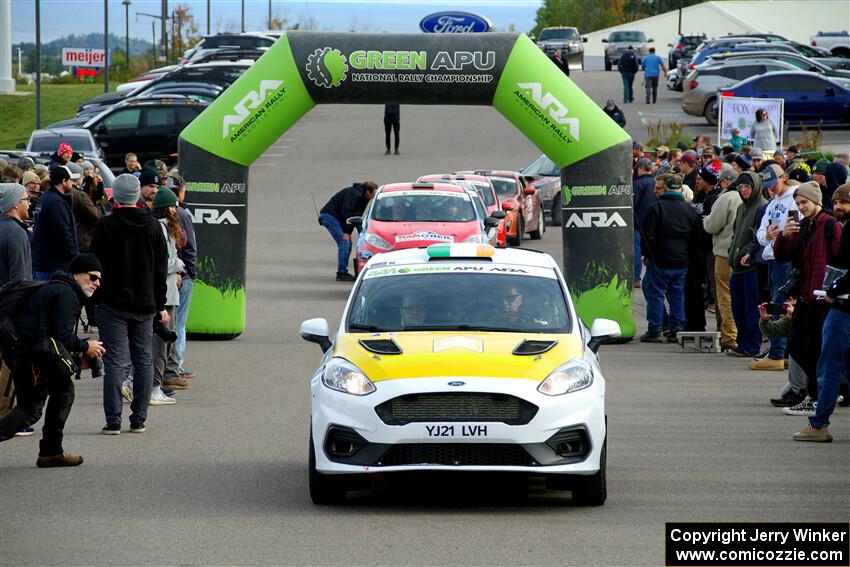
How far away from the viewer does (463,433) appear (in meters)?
8.97

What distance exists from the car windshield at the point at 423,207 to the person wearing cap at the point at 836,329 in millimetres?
11524

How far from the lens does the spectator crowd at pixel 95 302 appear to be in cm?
1030

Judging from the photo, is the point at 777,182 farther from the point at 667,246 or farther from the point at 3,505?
the point at 3,505

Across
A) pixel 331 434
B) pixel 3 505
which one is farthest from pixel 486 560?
pixel 3 505

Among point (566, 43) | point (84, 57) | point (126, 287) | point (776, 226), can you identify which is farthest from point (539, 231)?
point (84, 57)

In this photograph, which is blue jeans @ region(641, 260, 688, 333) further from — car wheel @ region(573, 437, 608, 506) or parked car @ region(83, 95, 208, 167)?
parked car @ region(83, 95, 208, 167)

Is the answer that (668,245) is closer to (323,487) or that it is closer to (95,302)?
(95,302)

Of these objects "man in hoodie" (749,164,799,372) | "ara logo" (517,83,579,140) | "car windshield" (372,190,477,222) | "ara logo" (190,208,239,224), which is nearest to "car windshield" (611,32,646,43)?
"car windshield" (372,190,477,222)

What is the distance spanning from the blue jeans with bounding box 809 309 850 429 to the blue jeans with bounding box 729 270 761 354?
15.5 feet

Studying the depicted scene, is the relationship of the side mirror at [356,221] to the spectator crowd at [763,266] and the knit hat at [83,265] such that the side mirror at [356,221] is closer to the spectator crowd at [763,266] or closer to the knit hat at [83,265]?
the spectator crowd at [763,266]

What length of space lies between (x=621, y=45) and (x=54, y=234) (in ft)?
200

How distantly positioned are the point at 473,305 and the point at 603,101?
4708 centimetres

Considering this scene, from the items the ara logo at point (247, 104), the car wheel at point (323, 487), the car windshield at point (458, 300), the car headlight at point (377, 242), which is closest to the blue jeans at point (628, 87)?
the car headlight at point (377, 242)

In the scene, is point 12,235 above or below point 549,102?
below
